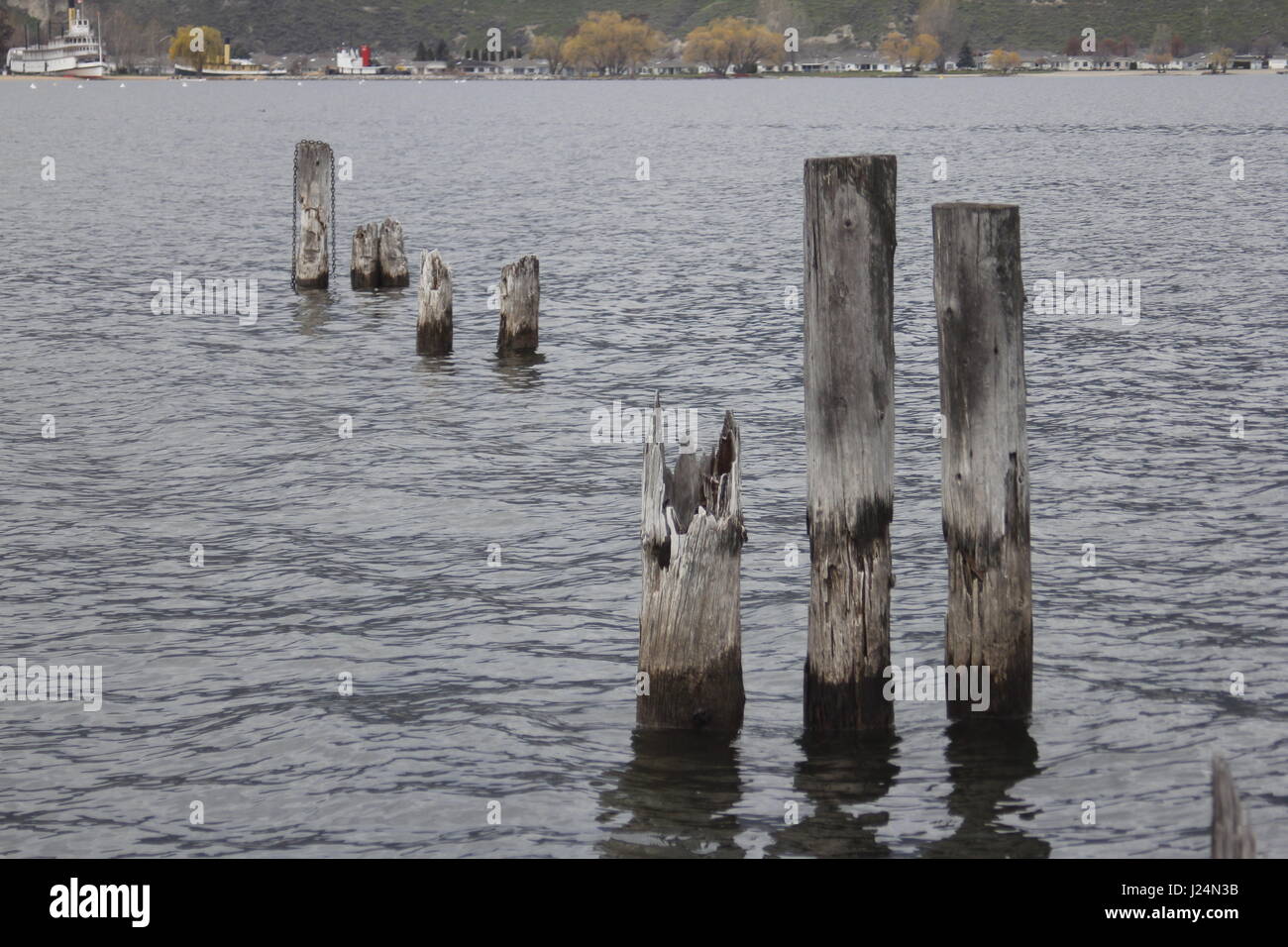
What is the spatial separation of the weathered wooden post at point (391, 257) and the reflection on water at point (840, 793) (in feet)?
74.4

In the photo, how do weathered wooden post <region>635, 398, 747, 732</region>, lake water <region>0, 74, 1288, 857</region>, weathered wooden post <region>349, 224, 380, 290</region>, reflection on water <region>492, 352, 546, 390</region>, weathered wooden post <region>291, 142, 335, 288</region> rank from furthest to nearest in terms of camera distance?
weathered wooden post <region>349, 224, 380, 290</region>
weathered wooden post <region>291, 142, 335, 288</region>
reflection on water <region>492, 352, 546, 390</region>
lake water <region>0, 74, 1288, 857</region>
weathered wooden post <region>635, 398, 747, 732</region>

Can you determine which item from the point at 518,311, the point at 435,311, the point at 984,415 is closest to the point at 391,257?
the point at 435,311

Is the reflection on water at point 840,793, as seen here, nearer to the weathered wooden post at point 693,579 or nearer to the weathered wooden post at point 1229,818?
the weathered wooden post at point 693,579

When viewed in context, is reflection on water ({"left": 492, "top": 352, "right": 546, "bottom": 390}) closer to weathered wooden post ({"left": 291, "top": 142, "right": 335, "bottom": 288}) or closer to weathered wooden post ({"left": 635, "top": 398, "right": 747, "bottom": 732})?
weathered wooden post ({"left": 291, "top": 142, "right": 335, "bottom": 288})

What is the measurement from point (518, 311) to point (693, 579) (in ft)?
52.3

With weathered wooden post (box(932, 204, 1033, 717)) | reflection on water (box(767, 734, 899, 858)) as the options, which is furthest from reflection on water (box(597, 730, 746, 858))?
weathered wooden post (box(932, 204, 1033, 717))

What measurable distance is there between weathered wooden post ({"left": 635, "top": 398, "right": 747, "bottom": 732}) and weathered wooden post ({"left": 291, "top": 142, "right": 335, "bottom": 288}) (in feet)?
62.8

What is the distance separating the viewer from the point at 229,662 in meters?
12.1

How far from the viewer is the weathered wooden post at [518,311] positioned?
24.6 meters

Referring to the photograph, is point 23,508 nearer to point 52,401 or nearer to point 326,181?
point 52,401

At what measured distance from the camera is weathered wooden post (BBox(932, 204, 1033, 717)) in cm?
924

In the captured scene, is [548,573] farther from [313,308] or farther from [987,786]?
[313,308]

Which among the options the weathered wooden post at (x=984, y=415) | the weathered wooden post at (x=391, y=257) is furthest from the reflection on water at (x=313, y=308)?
the weathered wooden post at (x=984, y=415)

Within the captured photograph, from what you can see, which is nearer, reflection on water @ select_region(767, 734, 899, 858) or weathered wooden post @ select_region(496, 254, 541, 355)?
reflection on water @ select_region(767, 734, 899, 858)
